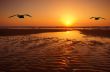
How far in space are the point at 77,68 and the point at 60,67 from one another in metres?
0.94

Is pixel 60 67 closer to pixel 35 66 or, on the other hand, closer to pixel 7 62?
pixel 35 66

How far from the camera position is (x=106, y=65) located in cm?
1221

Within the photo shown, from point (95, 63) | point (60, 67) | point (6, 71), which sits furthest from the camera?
point (95, 63)

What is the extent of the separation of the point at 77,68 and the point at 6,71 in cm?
357

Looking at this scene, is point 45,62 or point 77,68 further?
point 45,62

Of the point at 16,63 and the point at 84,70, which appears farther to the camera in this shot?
the point at 16,63

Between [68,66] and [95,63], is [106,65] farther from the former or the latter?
[68,66]

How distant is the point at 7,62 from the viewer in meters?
13.1

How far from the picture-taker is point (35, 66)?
12070 millimetres

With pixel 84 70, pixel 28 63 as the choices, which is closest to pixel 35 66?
pixel 28 63

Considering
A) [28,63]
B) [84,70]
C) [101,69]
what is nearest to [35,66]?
[28,63]

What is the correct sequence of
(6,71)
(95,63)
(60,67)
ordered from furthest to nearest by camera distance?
(95,63) → (60,67) → (6,71)

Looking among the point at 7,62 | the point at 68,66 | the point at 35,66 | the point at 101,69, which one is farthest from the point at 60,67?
the point at 7,62

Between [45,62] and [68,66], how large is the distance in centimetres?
172
